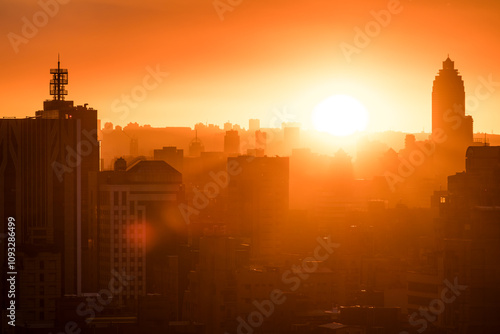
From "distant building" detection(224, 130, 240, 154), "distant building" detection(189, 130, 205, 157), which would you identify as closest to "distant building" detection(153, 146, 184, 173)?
"distant building" detection(189, 130, 205, 157)

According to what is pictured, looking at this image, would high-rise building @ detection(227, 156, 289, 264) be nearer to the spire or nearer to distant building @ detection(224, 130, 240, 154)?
distant building @ detection(224, 130, 240, 154)

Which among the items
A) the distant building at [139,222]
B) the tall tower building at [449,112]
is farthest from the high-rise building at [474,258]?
the tall tower building at [449,112]

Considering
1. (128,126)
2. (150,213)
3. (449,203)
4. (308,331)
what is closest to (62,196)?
(150,213)

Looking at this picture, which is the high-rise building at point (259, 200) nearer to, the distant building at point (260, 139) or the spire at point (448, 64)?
the distant building at point (260, 139)

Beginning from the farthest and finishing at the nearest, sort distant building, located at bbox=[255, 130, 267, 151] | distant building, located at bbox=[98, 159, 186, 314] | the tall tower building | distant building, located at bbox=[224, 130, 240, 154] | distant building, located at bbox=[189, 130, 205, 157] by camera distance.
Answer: the tall tower building
distant building, located at bbox=[255, 130, 267, 151]
distant building, located at bbox=[224, 130, 240, 154]
distant building, located at bbox=[189, 130, 205, 157]
distant building, located at bbox=[98, 159, 186, 314]

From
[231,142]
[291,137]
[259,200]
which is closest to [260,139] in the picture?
[231,142]
